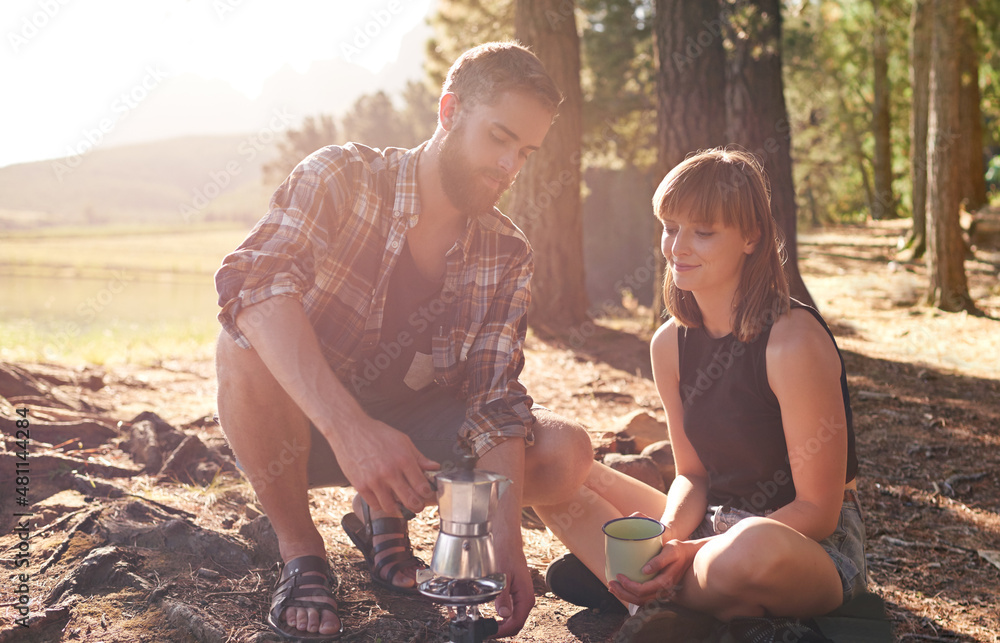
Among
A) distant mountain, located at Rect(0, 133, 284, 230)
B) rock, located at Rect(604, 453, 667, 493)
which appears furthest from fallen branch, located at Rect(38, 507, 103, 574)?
distant mountain, located at Rect(0, 133, 284, 230)

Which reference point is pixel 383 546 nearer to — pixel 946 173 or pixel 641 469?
pixel 641 469

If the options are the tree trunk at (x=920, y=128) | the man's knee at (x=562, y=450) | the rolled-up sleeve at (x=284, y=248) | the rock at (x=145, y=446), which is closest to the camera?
the rolled-up sleeve at (x=284, y=248)

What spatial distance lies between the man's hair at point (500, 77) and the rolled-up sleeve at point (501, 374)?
1.85ft

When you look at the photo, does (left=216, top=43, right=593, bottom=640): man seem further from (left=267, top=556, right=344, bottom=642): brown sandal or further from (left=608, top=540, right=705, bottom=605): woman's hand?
(left=608, top=540, right=705, bottom=605): woman's hand

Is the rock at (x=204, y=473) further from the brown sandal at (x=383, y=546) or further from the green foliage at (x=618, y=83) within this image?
the green foliage at (x=618, y=83)

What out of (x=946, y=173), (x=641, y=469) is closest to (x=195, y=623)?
(x=641, y=469)

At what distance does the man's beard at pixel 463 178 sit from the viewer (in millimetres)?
2334

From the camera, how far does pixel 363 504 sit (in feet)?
8.43

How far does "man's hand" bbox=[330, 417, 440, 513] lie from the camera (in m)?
1.69

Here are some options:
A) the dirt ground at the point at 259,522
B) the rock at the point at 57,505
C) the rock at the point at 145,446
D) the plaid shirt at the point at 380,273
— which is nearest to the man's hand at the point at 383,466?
the plaid shirt at the point at 380,273

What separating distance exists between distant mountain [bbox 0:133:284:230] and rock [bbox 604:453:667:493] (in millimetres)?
27128

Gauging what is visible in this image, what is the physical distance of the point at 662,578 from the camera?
5.88 feet

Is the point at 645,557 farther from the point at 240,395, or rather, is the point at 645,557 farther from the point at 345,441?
the point at 240,395

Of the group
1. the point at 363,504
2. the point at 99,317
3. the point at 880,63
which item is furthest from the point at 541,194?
the point at 880,63
